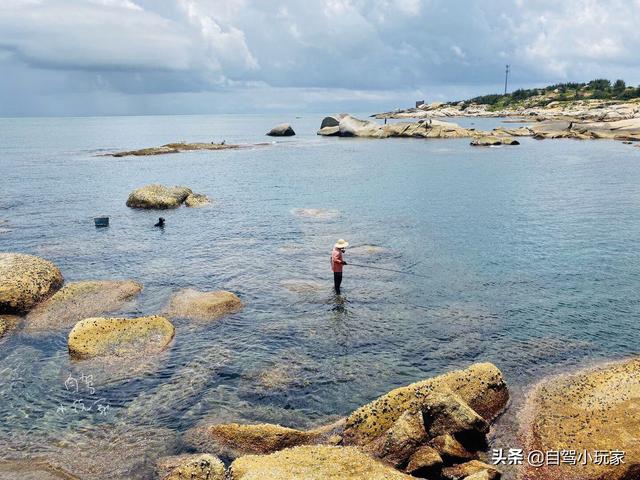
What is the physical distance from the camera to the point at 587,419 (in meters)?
15.1

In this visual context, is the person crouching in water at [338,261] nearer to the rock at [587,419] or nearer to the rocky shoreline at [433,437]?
the rocky shoreline at [433,437]

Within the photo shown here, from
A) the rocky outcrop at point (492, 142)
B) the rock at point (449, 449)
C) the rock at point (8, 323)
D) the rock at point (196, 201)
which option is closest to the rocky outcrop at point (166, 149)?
the rock at point (196, 201)

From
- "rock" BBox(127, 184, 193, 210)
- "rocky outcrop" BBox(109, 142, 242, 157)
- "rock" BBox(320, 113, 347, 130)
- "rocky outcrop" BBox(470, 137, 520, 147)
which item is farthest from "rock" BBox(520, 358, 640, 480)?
"rock" BBox(320, 113, 347, 130)

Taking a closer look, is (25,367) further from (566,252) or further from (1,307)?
(566,252)

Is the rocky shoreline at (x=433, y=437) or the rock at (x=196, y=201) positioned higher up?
the rock at (x=196, y=201)

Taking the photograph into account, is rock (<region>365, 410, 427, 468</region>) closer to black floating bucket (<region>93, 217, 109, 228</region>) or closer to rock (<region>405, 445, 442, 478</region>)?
rock (<region>405, 445, 442, 478</region>)

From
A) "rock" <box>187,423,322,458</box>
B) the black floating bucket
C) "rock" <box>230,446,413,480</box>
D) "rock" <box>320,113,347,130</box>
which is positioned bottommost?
"rock" <box>187,423,322,458</box>

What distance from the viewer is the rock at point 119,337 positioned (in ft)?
66.2

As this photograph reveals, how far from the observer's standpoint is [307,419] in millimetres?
16266

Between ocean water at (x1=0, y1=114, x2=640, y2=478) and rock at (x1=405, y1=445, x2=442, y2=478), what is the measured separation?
3.73 m

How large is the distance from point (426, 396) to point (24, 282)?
66.9 ft

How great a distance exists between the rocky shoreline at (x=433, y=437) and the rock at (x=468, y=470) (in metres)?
0.03

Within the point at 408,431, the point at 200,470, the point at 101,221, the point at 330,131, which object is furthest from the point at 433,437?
the point at 330,131

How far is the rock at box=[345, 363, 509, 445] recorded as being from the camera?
14.8 metres
